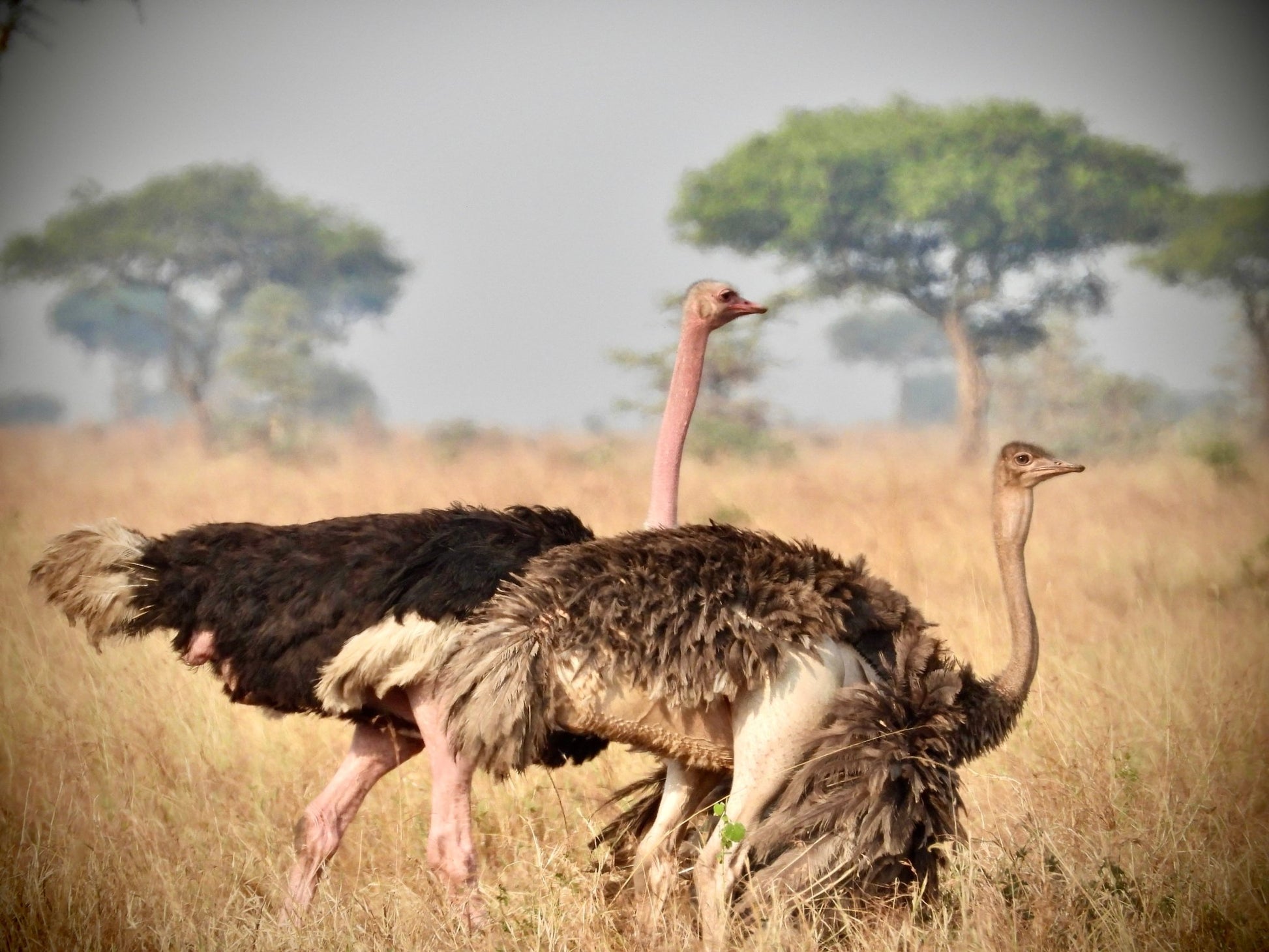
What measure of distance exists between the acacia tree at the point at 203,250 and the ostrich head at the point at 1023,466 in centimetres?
2245

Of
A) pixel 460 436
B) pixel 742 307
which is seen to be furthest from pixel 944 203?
pixel 742 307

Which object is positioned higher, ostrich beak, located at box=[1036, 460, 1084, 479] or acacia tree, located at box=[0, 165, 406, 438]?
acacia tree, located at box=[0, 165, 406, 438]

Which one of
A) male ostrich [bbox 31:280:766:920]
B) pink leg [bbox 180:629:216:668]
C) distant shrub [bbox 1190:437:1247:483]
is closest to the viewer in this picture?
male ostrich [bbox 31:280:766:920]

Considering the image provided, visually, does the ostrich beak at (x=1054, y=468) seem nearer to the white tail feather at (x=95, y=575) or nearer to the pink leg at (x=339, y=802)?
the pink leg at (x=339, y=802)

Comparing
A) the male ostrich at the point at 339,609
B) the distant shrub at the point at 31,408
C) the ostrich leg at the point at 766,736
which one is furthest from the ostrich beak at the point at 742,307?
the distant shrub at the point at 31,408

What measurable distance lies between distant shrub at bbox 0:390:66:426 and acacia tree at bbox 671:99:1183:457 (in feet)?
81.4

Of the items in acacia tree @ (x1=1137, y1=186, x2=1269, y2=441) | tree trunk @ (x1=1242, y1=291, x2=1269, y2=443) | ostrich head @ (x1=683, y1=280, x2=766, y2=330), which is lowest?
ostrich head @ (x1=683, y1=280, x2=766, y2=330)

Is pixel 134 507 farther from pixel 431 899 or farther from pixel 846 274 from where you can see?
pixel 846 274

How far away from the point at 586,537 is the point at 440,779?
74 cm

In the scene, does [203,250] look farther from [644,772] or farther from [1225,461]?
[644,772]

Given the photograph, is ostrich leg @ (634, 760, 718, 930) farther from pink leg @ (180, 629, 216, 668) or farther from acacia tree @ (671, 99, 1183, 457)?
acacia tree @ (671, 99, 1183, 457)

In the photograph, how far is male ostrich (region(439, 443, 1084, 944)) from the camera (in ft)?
10.9

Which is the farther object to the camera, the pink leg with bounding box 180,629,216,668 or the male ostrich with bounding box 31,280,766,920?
the pink leg with bounding box 180,629,216,668

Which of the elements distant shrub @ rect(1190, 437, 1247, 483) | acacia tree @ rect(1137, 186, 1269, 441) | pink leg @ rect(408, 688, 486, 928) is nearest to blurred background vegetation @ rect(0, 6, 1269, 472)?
acacia tree @ rect(1137, 186, 1269, 441)
